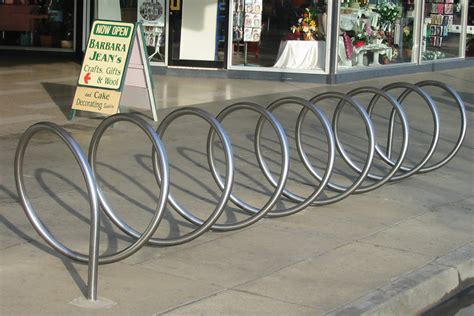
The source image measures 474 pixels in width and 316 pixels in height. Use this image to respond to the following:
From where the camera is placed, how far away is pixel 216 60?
691 inches

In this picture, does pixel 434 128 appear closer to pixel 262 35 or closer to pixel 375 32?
pixel 262 35

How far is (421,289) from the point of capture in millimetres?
5941

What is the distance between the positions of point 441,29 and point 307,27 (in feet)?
17.4

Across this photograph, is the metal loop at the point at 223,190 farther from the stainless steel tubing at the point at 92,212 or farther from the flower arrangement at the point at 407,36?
the flower arrangement at the point at 407,36

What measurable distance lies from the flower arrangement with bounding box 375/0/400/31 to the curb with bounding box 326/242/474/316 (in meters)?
12.5

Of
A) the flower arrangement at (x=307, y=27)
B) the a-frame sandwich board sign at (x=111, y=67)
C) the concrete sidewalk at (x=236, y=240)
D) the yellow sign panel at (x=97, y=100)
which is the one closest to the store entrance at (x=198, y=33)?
the flower arrangement at (x=307, y=27)

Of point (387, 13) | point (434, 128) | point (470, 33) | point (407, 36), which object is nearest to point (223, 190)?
point (434, 128)

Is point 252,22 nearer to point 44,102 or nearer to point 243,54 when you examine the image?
point 243,54

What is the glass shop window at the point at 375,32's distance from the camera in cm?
1755

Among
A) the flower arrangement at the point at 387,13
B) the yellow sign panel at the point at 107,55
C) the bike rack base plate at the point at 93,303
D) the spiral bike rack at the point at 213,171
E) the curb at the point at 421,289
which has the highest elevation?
the flower arrangement at the point at 387,13

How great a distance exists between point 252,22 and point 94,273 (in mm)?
12456

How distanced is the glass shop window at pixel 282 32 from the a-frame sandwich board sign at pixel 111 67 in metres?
5.78

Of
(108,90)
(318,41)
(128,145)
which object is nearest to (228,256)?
(128,145)

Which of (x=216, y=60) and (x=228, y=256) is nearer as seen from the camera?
(x=228, y=256)
